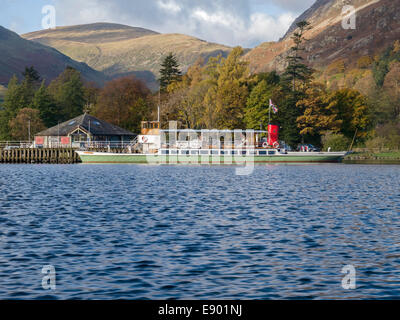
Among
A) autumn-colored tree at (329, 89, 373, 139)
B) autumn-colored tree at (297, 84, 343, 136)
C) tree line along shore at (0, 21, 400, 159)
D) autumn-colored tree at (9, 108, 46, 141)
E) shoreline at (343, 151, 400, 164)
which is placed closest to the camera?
shoreline at (343, 151, 400, 164)

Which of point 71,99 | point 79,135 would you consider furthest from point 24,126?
point 71,99

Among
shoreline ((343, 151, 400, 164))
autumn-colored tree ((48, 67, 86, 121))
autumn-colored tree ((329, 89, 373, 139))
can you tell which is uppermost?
autumn-colored tree ((48, 67, 86, 121))

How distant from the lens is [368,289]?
16.5m

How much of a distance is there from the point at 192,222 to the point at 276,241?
690cm

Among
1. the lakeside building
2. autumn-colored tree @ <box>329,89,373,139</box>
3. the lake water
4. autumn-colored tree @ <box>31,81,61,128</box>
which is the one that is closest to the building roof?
the lakeside building

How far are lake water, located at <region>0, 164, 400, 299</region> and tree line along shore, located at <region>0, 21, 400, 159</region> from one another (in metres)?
85.8

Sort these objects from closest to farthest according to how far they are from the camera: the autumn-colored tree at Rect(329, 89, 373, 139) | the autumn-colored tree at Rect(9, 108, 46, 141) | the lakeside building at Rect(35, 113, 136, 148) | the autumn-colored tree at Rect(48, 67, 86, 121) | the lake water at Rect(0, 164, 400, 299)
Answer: the lake water at Rect(0, 164, 400, 299), the lakeside building at Rect(35, 113, 136, 148), the autumn-colored tree at Rect(329, 89, 373, 139), the autumn-colored tree at Rect(9, 108, 46, 141), the autumn-colored tree at Rect(48, 67, 86, 121)

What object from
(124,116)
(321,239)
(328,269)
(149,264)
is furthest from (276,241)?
(124,116)

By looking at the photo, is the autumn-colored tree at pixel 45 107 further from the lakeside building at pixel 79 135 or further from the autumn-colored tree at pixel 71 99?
the lakeside building at pixel 79 135

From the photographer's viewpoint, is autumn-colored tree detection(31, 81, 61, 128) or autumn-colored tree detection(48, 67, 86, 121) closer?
autumn-colored tree detection(31, 81, 61, 128)

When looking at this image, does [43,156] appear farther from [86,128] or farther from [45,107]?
[45,107]

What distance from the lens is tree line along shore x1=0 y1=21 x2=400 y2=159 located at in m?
129

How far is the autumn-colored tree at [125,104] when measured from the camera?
16012 cm

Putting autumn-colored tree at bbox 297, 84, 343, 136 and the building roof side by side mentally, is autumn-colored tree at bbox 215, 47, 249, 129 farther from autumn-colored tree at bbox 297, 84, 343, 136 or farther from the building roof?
the building roof
